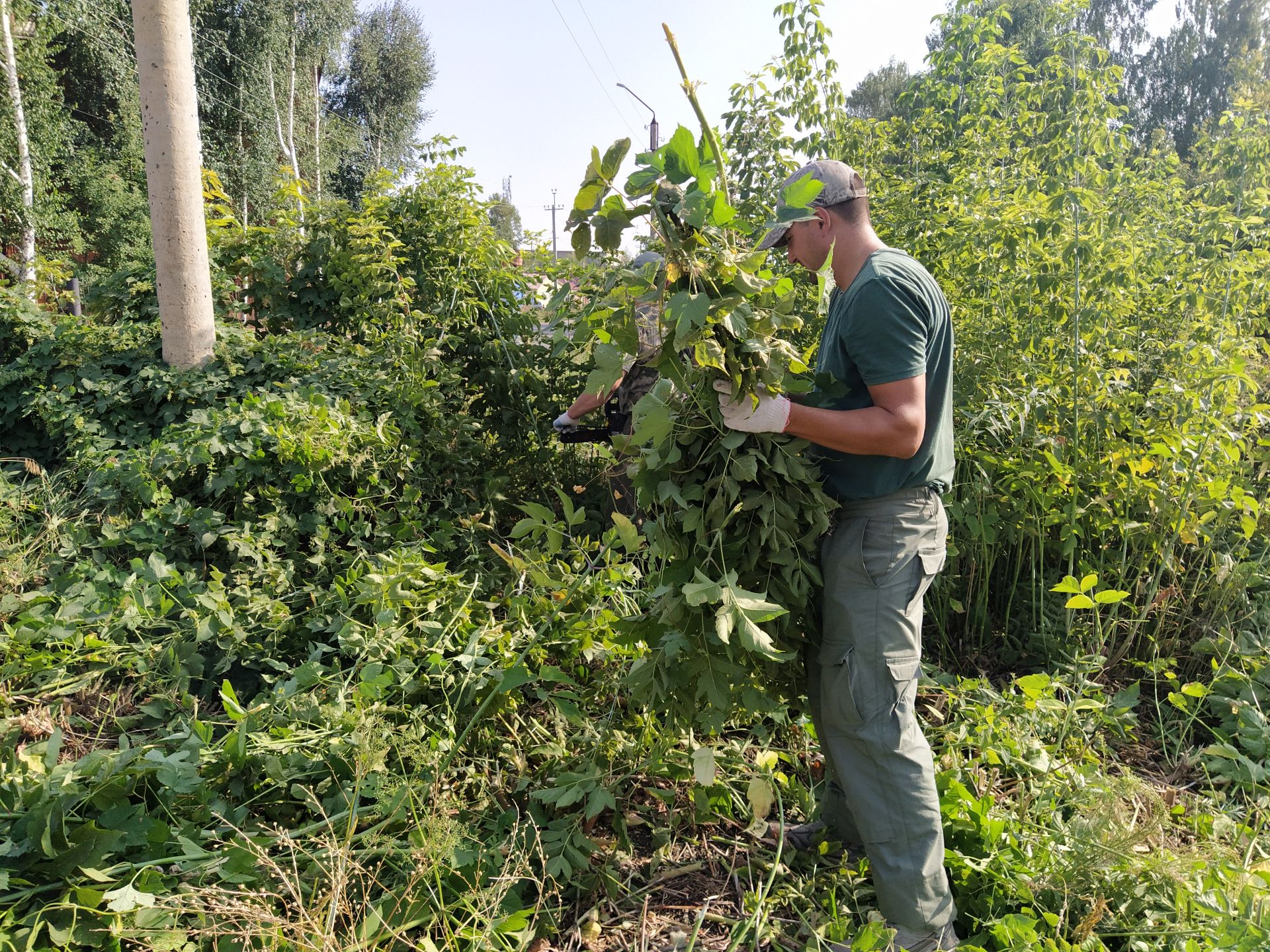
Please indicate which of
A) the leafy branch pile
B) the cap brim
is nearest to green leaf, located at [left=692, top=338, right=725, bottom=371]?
the leafy branch pile

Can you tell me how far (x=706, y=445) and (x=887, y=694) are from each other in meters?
0.77

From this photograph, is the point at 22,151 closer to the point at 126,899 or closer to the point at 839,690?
the point at 126,899

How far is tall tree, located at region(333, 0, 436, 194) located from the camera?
103ft

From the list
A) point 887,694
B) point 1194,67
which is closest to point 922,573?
point 887,694

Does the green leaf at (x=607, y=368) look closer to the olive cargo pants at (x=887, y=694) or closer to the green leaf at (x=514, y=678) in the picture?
the olive cargo pants at (x=887, y=694)

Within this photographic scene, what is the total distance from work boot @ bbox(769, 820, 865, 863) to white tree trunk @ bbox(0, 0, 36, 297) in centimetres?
1887

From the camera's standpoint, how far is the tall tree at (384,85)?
103 ft

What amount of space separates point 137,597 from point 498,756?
1332mm

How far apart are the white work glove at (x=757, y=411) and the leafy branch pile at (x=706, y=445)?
2 cm

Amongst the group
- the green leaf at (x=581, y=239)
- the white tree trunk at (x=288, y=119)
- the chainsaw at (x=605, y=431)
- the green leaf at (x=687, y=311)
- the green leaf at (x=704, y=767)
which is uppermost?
the white tree trunk at (x=288, y=119)

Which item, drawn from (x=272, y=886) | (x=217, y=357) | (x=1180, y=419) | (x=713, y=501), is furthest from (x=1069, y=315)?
(x=217, y=357)

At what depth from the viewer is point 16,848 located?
1.65 meters

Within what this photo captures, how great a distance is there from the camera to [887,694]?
1907mm

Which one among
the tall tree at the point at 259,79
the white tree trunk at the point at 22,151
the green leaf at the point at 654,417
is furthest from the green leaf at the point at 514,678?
the tall tree at the point at 259,79
